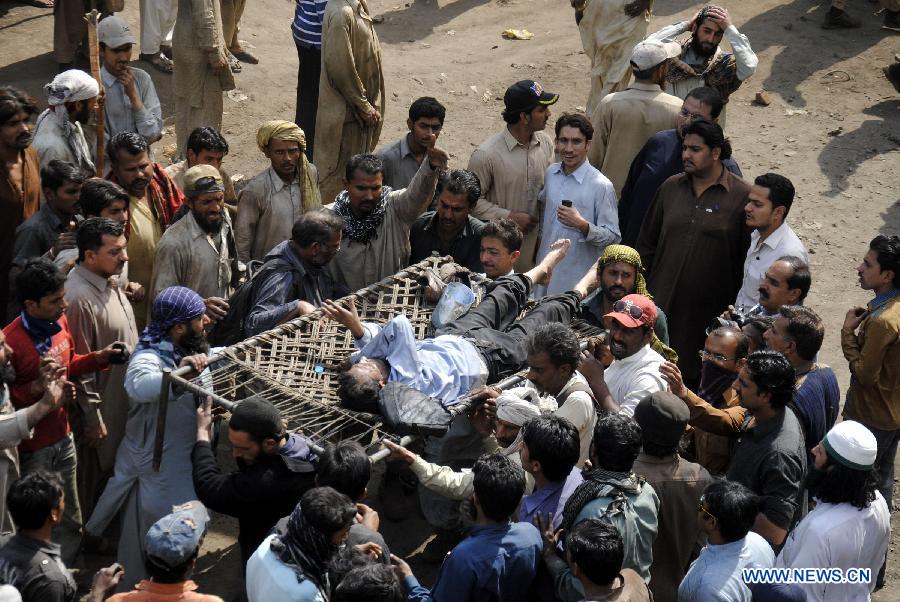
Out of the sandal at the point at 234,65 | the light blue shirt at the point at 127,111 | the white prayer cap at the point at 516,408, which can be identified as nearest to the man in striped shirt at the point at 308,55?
the light blue shirt at the point at 127,111

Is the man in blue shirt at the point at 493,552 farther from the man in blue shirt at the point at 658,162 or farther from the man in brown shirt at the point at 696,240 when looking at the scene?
the man in blue shirt at the point at 658,162

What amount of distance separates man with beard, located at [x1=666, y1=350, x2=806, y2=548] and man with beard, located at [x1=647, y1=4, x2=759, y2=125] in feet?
12.7

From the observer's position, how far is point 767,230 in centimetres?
642

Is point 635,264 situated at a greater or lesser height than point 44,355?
greater

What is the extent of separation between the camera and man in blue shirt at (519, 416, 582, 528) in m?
4.32

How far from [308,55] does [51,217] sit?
3.54 m

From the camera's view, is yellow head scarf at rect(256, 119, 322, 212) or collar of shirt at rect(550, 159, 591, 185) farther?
collar of shirt at rect(550, 159, 591, 185)

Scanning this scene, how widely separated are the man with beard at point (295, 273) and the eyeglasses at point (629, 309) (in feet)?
5.56

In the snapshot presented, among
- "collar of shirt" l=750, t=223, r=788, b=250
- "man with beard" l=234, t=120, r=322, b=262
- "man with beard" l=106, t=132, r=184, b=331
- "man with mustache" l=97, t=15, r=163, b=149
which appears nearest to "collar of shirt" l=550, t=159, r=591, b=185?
"collar of shirt" l=750, t=223, r=788, b=250

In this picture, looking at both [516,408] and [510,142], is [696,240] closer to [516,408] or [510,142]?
[510,142]

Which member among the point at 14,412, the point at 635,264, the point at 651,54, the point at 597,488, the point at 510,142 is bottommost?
the point at 14,412

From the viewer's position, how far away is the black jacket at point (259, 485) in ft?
14.9

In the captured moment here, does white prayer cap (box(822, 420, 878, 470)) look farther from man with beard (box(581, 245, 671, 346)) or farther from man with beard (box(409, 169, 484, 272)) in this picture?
man with beard (box(409, 169, 484, 272))

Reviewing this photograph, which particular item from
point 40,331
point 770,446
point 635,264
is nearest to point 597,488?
point 770,446
